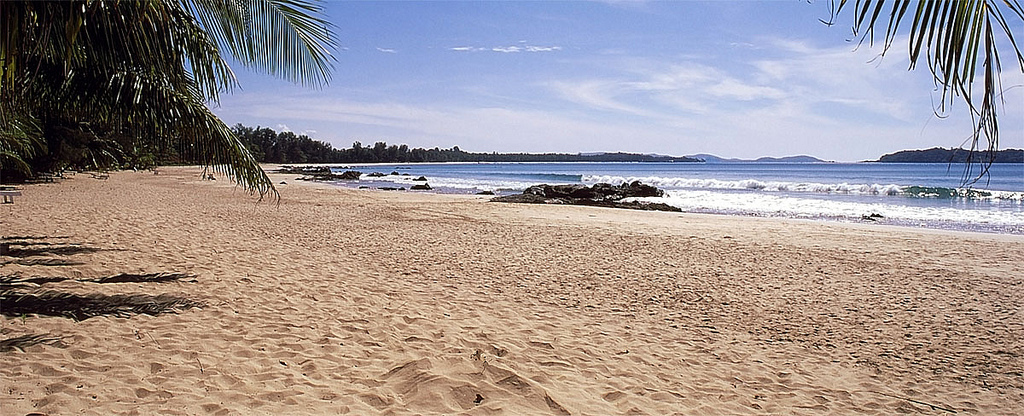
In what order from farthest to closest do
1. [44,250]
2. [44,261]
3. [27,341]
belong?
[44,250] < [44,261] < [27,341]

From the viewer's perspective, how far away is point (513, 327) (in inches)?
212

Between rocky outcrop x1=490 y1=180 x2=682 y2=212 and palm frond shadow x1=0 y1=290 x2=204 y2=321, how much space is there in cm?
1635

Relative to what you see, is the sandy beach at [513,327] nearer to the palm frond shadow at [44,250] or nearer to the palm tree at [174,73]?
the palm frond shadow at [44,250]

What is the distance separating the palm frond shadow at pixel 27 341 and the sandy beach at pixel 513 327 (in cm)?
5

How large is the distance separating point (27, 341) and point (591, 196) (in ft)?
72.7

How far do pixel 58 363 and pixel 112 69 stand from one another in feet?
8.49

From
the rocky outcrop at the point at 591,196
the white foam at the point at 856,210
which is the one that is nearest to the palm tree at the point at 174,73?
the rocky outcrop at the point at 591,196

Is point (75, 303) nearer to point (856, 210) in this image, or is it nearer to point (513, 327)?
point (513, 327)

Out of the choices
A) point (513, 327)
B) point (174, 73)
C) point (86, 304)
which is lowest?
point (513, 327)

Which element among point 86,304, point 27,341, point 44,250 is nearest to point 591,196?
point 44,250

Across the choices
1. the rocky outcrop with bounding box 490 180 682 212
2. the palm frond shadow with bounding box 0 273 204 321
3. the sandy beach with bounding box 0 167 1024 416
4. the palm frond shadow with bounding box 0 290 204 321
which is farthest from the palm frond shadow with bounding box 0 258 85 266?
the rocky outcrop with bounding box 490 180 682 212

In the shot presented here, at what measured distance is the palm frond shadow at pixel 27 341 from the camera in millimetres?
4043

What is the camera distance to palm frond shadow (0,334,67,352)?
404 centimetres

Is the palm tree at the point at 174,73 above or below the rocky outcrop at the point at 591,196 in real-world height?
above
